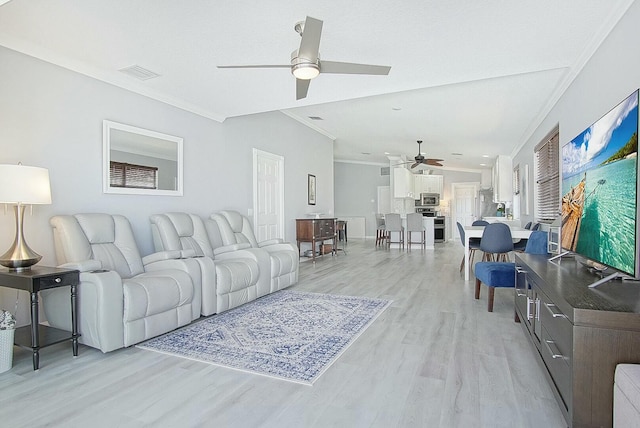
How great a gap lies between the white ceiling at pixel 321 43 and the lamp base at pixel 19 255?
1440mm

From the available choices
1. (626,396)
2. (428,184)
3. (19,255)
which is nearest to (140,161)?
(19,255)

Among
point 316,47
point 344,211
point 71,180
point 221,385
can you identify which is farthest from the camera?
point 344,211

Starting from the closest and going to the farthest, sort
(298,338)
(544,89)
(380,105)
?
(298,338), (544,89), (380,105)

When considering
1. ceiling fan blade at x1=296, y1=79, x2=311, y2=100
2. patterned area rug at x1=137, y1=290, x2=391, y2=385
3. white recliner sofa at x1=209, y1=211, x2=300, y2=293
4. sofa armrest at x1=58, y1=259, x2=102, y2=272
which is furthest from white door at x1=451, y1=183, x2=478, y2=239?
sofa armrest at x1=58, y1=259, x2=102, y2=272

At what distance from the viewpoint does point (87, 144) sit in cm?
363

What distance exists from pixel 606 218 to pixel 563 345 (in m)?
0.82

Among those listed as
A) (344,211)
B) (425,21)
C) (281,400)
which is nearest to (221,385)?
(281,400)

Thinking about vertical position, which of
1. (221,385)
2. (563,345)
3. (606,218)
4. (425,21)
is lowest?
(221,385)

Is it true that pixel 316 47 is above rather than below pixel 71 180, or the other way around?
above

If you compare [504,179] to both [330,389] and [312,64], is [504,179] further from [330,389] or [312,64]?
[330,389]

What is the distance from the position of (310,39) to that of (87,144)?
98.7 inches

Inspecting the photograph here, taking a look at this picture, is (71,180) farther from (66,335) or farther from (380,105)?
(380,105)

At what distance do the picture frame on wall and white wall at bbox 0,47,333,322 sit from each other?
Answer: 7.18 ft

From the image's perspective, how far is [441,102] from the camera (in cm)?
541
